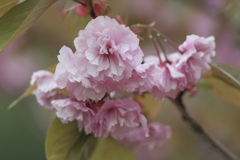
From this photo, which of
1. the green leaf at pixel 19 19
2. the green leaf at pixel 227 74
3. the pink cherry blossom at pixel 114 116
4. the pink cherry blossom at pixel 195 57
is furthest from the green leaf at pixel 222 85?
the green leaf at pixel 19 19

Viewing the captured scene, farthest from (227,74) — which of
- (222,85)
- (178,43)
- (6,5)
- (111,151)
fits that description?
(178,43)

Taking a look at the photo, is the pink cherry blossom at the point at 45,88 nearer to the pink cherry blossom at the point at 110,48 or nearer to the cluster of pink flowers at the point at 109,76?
the cluster of pink flowers at the point at 109,76

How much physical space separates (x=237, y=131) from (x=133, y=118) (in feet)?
3.97

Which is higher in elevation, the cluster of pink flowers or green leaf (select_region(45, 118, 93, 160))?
the cluster of pink flowers

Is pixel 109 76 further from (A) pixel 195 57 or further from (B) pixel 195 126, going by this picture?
(B) pixel 195 126

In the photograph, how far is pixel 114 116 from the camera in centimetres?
103

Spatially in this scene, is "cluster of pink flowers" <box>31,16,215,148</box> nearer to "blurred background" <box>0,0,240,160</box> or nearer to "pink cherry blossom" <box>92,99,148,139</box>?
"pink cherry blossom" <box>92,99,148,139</box>

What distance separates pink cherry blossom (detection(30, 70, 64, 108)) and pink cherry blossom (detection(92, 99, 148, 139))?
12cm

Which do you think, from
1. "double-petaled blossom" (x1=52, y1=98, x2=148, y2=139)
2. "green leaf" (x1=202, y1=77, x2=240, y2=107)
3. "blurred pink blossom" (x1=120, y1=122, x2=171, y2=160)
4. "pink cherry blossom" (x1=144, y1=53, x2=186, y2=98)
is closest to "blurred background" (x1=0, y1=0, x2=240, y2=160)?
"green leaf" (x1=202, y1=77, x2=240, y2=107)

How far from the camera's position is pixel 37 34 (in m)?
2.55

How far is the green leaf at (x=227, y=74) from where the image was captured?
44.9 inches

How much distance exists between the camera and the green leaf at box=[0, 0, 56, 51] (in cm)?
98

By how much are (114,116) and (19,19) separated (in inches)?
9.4

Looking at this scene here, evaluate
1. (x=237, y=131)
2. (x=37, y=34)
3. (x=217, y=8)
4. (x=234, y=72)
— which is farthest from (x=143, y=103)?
(x=37, y=34)
